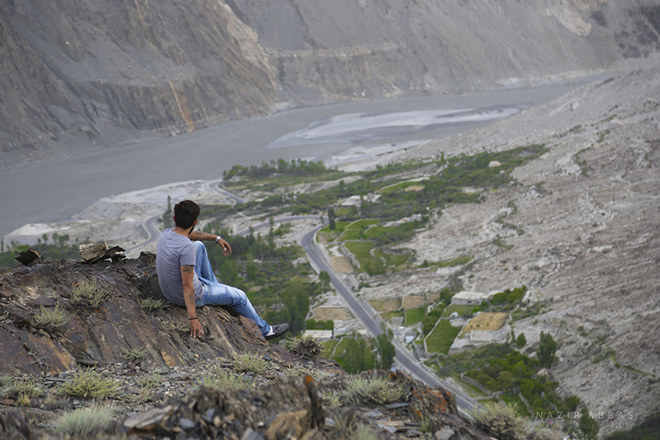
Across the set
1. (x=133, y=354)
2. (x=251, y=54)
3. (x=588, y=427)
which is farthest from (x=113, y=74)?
(x=133, y=354)

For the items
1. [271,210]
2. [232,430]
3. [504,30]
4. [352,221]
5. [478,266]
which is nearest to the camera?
[232,430]

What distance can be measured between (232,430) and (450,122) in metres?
89.7

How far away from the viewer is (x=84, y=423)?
10.8 feet

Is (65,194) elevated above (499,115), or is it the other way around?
(65,194)

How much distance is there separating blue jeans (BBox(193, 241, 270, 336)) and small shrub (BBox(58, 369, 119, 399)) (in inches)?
58.7

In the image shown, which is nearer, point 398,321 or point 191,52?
point 398,321

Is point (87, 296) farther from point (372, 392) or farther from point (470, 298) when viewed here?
point (470, 298)

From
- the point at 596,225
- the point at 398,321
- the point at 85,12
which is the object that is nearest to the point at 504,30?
the point at 85,12

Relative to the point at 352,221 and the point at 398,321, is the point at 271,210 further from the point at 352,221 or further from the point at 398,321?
the point at 398,321

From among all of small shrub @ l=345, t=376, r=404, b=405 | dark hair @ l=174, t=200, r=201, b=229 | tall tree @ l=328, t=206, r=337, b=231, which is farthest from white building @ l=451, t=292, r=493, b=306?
dark hair @ l=174, t=200, r=201, b=229

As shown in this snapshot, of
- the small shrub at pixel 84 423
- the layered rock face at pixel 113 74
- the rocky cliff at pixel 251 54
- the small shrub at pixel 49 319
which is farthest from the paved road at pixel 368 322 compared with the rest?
the layered rock face at pixel 113 74

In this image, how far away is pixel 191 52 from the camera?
3932 inches

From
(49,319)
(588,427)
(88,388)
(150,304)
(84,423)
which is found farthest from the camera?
(588,427)

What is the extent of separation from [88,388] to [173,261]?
1.45 metres
